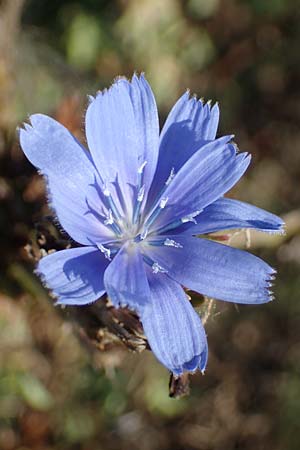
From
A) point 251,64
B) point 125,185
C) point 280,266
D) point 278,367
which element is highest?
point 125,185

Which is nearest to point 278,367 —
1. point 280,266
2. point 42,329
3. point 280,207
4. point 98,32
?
point 280,266

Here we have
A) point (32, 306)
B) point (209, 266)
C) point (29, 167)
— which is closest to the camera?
point (209, 266)

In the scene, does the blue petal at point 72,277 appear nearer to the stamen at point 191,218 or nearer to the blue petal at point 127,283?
the blue petal at point 127,283

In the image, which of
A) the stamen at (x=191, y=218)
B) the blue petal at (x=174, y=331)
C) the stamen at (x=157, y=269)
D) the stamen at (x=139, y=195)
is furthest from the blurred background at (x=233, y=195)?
the blue petal at (x=174, y=331)

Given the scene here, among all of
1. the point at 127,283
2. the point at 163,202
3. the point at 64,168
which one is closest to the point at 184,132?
the point at 163,202

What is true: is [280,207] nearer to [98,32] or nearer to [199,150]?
[98,32]

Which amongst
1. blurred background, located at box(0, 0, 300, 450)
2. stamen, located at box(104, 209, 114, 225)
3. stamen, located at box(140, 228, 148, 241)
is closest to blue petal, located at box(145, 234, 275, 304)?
stamen, located at box(140, 228, 148, 241)

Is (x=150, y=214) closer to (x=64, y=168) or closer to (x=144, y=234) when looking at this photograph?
(x=144, y=234)
